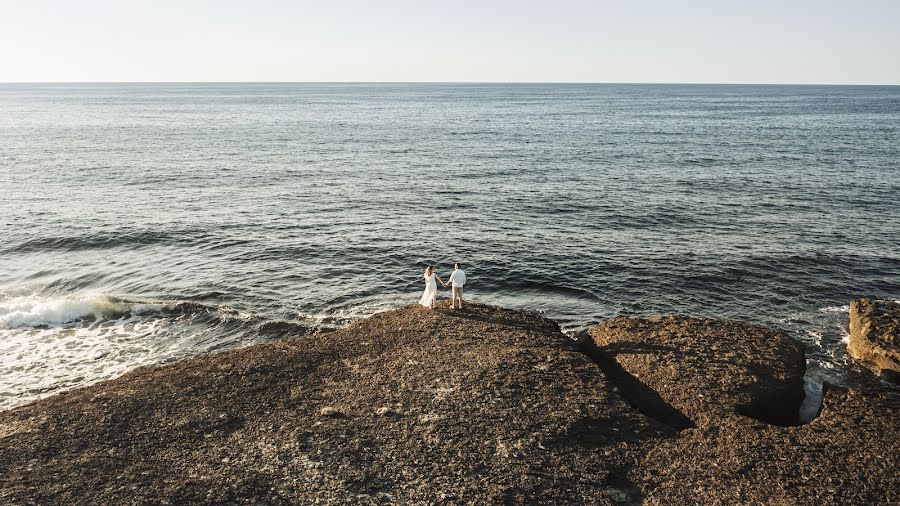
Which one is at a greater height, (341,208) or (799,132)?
(799,132)

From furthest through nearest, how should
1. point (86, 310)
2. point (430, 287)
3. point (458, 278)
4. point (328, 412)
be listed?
1. point (86, 310)
2. point (430, 287)
3. point (458, 278)
4. point (328, 412)

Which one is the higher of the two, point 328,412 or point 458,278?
point 458,278

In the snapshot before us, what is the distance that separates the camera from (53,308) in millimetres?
26750

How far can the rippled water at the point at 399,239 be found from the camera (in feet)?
86.7

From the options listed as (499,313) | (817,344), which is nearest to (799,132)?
(817,344)

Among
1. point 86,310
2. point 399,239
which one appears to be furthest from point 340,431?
point 399,239

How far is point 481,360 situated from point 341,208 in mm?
29973

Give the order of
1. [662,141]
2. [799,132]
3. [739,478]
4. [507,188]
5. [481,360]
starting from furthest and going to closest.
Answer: [799,132], [662,141], [507,188], [481,360], [739,478]

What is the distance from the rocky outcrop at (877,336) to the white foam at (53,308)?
32657 mm

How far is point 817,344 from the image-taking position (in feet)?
77.9

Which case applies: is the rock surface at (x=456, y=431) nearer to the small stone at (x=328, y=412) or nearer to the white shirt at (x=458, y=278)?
the small stone at (x=328, y=412)

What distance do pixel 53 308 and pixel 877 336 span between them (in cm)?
3619

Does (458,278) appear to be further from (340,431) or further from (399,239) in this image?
(399,239)

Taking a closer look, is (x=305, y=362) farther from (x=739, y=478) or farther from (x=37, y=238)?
(x=37, y=238)
